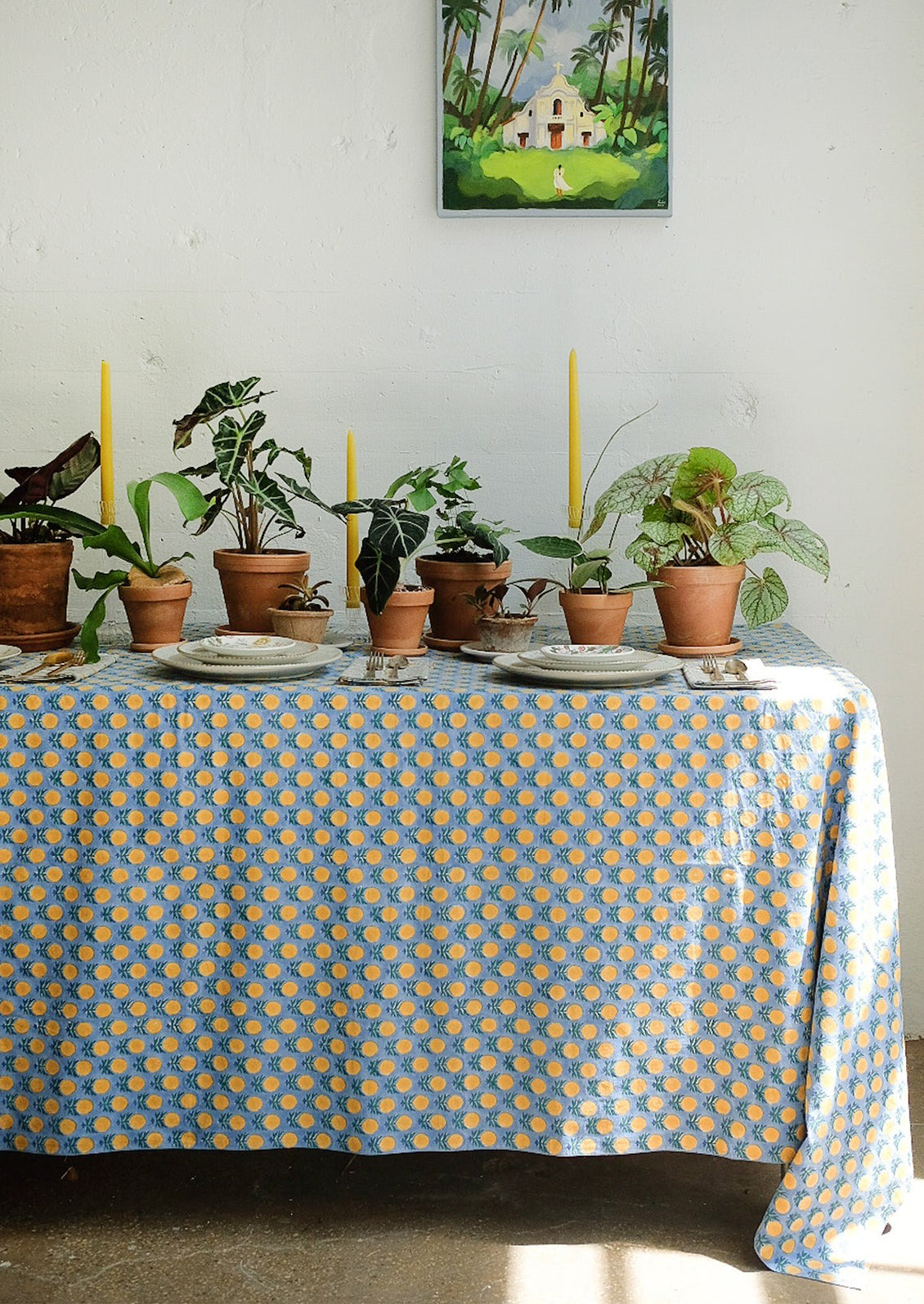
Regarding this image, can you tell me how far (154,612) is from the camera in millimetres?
1854

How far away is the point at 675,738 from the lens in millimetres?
1602

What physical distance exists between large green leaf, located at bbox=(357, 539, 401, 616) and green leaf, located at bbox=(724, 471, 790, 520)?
51 cm

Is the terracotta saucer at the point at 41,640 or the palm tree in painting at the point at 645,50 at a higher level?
the palm tree in painting at the point at 645,50

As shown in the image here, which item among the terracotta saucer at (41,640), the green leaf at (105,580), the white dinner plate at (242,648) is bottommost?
the terracotta saucer at (41,640)

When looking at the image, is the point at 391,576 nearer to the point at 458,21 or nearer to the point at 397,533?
the point at 397,533

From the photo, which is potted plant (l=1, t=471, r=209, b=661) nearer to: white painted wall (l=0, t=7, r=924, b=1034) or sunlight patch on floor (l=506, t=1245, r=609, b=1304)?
white painted wall (l=0, t=7, r=924, b=1034)

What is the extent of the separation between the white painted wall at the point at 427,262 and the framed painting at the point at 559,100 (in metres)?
0.04

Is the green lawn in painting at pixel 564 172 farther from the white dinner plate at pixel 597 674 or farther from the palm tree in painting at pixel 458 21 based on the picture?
the white dinner plate at pixel 597 674

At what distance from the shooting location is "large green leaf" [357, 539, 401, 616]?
5.62 feet

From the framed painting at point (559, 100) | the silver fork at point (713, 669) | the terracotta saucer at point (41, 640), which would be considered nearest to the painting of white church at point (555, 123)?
the framed painting at point (559, 100)

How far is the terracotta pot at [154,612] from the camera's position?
6.05 ft

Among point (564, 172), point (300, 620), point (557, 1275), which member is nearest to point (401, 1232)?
point (557, 1275)

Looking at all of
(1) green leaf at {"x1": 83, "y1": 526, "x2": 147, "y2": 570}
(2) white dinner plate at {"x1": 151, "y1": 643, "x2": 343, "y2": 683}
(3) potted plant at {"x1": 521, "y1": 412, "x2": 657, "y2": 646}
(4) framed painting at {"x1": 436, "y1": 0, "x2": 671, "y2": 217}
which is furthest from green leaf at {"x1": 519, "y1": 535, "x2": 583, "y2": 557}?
(4) framed painting at {"x1": 436, "y1": 0, "x2": 671, "y2": 217}

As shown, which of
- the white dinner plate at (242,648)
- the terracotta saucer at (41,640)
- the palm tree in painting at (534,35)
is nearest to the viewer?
the white dinner plate at (242,648)
